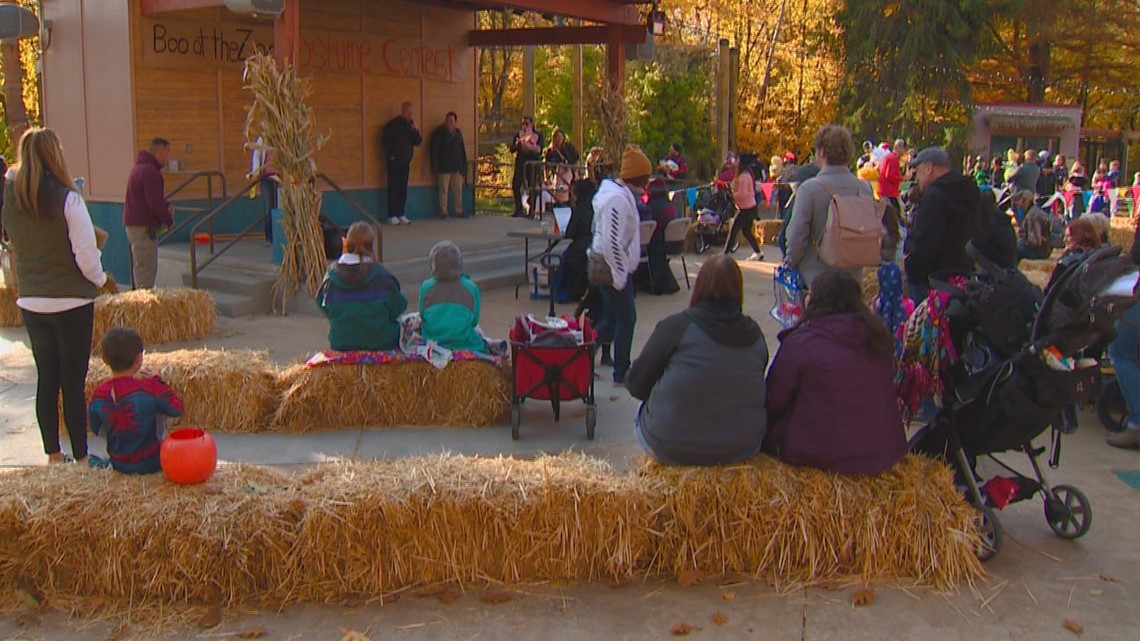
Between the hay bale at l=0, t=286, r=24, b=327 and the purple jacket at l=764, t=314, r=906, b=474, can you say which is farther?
the hay bale at l=0, t=286, r=24, b=327

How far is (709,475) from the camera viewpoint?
14.2 feet

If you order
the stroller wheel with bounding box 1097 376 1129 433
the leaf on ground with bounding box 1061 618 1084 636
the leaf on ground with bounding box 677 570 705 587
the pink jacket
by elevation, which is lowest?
the leaf on ground with bounding box 1061 618 1084 636

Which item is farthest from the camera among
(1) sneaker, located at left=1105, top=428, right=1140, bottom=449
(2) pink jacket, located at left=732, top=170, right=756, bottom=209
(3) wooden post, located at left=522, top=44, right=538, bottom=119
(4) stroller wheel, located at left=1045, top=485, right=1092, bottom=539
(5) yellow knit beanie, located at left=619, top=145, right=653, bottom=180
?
(3) wooden post, located at left=522, top=44, right=538, bottom=119

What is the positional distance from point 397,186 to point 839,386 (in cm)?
1062

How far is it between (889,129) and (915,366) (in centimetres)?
2615

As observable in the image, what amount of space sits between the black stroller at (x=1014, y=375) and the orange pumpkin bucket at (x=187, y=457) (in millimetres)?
3151

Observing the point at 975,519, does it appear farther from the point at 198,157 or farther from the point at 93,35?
the point at 93,35

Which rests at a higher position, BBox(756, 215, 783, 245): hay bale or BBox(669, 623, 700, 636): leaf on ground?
BBox(756, 215, 783, 245): hay bale

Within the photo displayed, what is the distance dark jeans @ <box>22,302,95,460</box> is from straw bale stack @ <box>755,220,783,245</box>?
1154 centimetres

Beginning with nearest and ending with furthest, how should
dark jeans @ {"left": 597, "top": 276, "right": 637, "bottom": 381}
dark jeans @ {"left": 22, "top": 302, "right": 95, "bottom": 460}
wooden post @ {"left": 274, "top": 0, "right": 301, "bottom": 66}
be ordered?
dark jeans @ {"left": 22, "top": 302, "right": 95, "bottom": 460} < dark jeans @ {"left": 597, "top": 276, "right": 637, "bottom": 381} < wooden post @ {"left": 274, "top": 0, "right": 301, "bottom": 66}

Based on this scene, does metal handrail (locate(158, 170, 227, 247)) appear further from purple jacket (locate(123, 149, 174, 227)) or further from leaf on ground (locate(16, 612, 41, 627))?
leaf on ground (locate(16, 612, 41, 627))

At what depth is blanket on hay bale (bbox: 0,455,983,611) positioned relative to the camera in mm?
4098

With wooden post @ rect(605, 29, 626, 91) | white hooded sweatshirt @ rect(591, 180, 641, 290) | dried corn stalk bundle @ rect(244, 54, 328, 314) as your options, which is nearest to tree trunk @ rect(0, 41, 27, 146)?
dried corn stalk bundle @ rect(244, 54, 328, 314)

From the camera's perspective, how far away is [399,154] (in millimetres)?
13953
